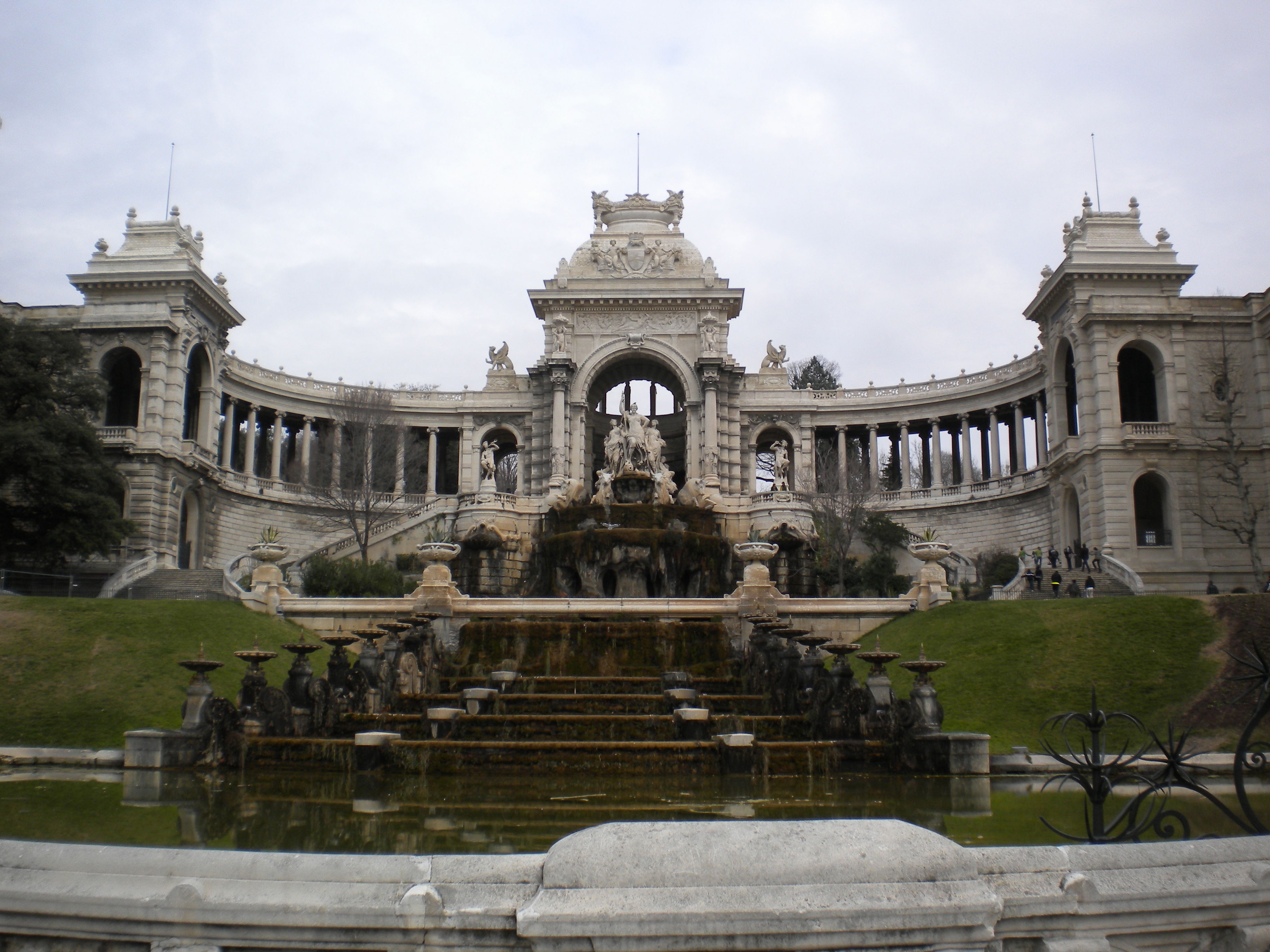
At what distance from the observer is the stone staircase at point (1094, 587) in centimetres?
3812

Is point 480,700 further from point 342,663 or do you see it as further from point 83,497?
point 83,497

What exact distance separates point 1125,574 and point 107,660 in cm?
3681

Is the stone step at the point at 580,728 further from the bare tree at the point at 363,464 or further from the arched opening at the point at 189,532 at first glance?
the arched opening at the point at 189,532

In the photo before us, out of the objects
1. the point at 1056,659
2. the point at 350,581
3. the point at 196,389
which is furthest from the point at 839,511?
the point at 196,389

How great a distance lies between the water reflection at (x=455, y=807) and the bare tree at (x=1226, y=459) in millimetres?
34421

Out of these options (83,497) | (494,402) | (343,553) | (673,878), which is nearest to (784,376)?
(494,402)

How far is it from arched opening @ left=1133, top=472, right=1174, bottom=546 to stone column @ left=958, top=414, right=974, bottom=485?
1280 centimetres

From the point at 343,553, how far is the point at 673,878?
4864 centimetres

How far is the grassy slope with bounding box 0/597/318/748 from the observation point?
1791 cm

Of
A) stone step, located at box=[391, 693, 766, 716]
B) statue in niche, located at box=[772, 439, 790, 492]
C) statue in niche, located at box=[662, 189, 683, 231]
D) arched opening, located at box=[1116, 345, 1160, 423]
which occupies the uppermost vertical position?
statue in niche, located at box=[662, 189, 683, 231]

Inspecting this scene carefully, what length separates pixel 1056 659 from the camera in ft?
71.8

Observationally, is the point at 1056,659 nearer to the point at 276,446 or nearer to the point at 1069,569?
the point at 1069,569

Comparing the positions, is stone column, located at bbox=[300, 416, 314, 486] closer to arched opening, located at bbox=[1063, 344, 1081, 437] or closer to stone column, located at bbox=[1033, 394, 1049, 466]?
arched opening, located at bbox=[1063, 344, 1081, 437]

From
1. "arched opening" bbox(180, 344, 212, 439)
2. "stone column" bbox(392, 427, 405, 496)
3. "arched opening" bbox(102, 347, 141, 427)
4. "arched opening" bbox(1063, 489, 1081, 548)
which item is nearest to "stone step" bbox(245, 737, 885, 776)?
"arched opening" bbox(1063, 489, 1081, 548)
